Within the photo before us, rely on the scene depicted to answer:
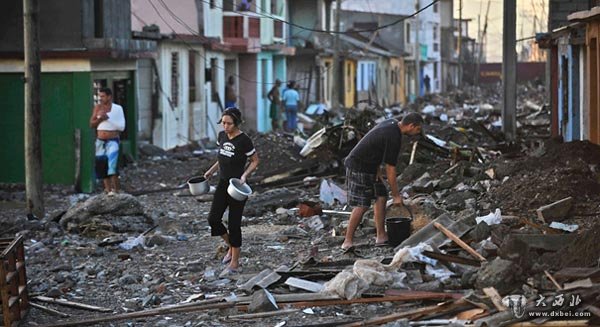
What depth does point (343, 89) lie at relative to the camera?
182 ft

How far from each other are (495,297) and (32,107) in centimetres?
898

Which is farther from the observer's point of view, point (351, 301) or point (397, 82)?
point (397, 82)

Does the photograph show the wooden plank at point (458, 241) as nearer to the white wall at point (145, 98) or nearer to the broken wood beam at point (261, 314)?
the broken wood beam at point (261, 314)

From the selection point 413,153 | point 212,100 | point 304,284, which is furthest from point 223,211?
point 212,100

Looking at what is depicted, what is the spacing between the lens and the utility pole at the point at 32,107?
15.4 metres

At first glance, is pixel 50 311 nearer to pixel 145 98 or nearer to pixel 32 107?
pixel 32 107

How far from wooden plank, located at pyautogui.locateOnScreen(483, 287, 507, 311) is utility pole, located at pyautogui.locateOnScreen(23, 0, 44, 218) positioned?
8656 millimetres

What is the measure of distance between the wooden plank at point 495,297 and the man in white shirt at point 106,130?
30.1ft

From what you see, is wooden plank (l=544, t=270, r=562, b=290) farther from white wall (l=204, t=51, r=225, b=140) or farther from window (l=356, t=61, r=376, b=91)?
window (l=356, t=61, r=376, b=91)

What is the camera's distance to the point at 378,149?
12.2 m

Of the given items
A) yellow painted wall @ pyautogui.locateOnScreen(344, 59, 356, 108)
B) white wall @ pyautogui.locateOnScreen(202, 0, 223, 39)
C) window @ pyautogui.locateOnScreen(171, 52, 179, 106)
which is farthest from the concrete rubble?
yellow painted wall @ pyautogui.locateOnScreen(344, 59, 356, 108)

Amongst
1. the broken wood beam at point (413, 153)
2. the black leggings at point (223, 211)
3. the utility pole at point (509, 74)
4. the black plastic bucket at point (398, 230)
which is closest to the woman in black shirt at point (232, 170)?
the black leggings at point (223, 211)

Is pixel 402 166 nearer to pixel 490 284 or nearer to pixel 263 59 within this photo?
pixel 490 284

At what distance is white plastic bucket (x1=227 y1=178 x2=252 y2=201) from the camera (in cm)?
1138
